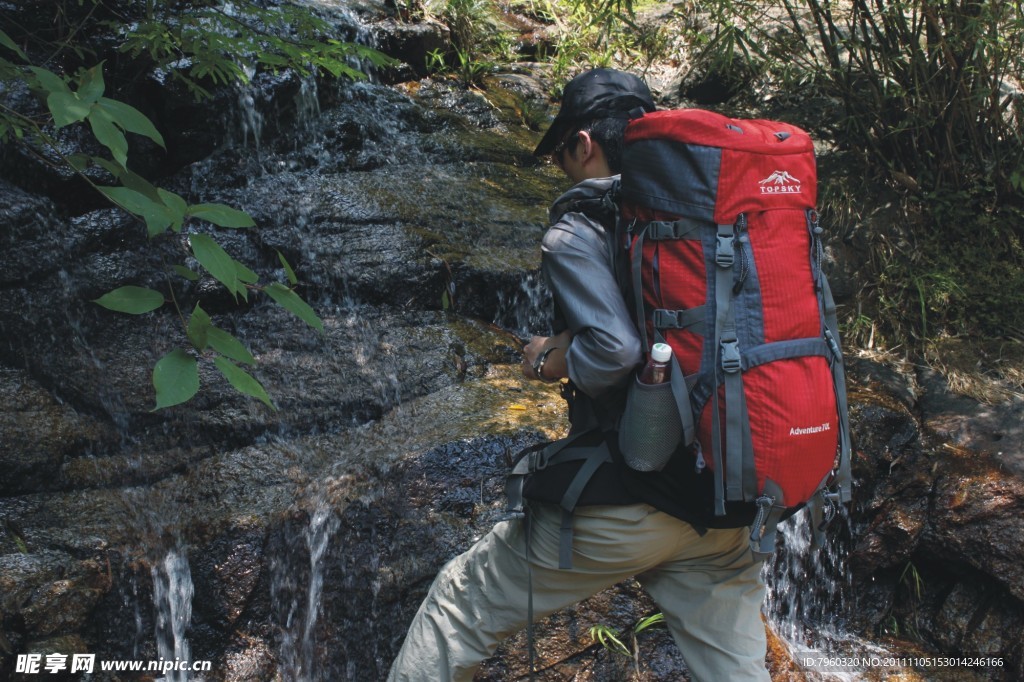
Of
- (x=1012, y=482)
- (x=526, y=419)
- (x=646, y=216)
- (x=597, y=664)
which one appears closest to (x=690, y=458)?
(x=646, y=216)

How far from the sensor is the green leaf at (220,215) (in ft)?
7.23

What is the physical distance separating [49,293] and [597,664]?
4085 mm

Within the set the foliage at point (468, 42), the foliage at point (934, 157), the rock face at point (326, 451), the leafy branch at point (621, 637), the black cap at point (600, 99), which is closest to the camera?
the black cap at point (600, 99)

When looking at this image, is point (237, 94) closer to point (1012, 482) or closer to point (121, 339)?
point (121, 339)

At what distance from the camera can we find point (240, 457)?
15.0 feet

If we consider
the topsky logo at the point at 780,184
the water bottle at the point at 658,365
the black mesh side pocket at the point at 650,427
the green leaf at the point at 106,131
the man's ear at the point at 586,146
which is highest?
the man's ear at the point at 586,146

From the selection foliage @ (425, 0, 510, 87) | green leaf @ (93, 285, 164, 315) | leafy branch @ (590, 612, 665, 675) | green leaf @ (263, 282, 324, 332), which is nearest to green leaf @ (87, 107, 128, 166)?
green leaf @ (93, 285, 164, 315)

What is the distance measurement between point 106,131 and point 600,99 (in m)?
1.36

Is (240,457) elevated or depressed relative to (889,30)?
depressed

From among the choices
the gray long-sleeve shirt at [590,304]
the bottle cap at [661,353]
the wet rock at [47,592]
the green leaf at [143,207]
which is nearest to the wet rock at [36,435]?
the wet rock at [47,592]

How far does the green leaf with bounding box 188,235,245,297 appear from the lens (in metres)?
2.11

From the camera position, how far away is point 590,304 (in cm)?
219

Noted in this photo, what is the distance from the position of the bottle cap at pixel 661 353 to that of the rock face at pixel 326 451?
1.95m

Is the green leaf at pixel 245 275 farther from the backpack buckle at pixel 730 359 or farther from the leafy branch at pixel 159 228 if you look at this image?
the backpack buckle at pixel 730 359
